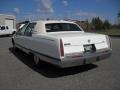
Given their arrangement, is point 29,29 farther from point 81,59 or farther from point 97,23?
point 97,23

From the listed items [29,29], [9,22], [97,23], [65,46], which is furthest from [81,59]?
[97,23]

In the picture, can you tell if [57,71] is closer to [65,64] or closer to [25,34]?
[65,64]

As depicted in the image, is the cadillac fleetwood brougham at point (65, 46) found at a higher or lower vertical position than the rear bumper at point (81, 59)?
higher

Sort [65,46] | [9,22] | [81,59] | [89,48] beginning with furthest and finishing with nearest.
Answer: [9,22], [89,48], [81,59], [65,46]

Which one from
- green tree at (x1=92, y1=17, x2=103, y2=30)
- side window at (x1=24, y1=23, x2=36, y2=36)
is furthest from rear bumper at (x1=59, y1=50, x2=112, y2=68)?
green tree at (x1=92, y1=17, x2=103, y2=30)

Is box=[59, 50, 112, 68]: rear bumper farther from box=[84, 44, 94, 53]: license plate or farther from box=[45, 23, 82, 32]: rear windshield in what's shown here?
box=[45, 23, 82, 32]: rear windshield

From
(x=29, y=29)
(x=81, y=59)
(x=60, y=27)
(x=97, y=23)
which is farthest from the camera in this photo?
(x=97, y=23)

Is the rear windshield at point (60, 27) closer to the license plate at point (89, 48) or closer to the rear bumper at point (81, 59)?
the license plate at point (89, 48)

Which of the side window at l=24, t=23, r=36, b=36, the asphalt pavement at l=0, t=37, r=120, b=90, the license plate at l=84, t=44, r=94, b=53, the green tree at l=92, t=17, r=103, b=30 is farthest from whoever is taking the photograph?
the green tree at l=92, t=17, r=103, b=30

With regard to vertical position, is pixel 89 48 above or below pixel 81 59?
above

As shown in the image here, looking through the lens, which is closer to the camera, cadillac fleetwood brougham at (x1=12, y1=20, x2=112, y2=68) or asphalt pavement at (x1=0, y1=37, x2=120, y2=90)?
asphalt pavement at (x1=0, y1=37, x2=120, y2=90)

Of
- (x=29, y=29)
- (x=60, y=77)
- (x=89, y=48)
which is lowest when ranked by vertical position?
(x=60, y=77)

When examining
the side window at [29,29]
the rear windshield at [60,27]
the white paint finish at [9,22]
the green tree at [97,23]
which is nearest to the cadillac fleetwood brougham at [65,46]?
the rear windshield at [60,27]

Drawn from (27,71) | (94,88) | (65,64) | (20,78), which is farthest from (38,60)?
(94,88)
